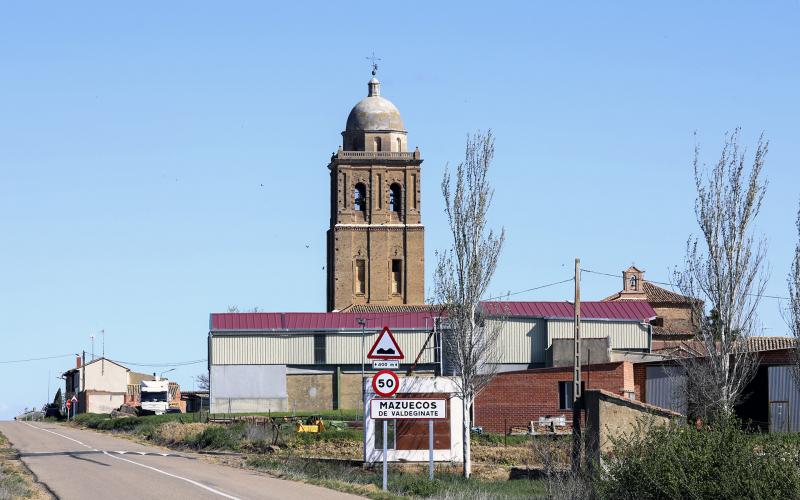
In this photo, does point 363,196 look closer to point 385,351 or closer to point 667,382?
point 667,382

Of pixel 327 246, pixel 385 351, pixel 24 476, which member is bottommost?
pixel 24 476

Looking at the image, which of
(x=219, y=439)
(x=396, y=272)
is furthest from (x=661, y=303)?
(x=219, y=439)

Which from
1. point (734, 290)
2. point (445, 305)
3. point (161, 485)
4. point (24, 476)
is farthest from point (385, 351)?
point (734, 290)

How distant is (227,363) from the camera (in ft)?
252

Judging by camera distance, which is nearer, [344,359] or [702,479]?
[702,479]

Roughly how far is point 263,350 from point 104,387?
39670mm

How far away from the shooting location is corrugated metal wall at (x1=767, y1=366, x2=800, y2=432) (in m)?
45.9

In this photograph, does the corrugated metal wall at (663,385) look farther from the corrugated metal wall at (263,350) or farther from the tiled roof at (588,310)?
the corrugated metal wall at (263,350)

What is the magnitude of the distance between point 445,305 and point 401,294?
6523 centimetres

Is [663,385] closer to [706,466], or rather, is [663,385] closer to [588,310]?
[588,310]

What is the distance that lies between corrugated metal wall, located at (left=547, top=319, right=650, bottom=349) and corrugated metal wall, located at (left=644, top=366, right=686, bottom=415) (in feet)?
64.6

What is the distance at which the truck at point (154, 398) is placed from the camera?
242ft

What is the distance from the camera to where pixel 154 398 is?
245ft

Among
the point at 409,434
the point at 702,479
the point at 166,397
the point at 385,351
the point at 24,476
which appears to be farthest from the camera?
the point at 166,397
